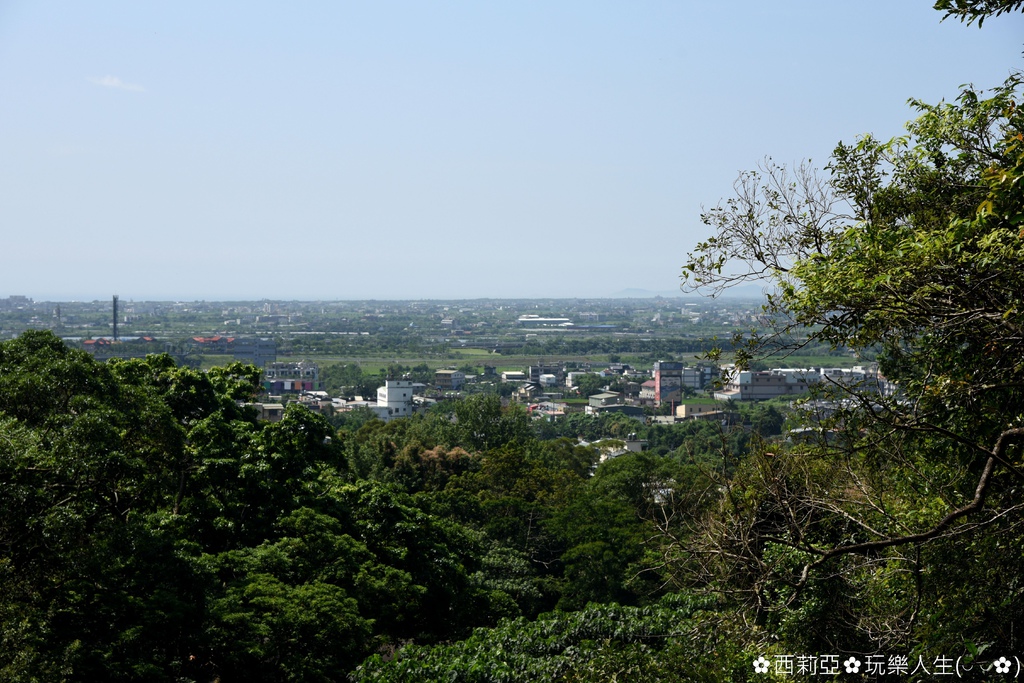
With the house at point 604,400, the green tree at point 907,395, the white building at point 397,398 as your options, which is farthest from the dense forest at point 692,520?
the house at point 604,400

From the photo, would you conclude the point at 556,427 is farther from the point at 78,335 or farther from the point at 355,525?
the point at 78,335

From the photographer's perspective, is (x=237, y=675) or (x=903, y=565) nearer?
(x=903, y=565)

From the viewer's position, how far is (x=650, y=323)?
154 m

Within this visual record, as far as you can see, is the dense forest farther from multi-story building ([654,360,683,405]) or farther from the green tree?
multi-story building ([654,360,683,405])

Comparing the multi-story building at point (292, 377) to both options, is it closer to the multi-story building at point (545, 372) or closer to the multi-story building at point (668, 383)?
the multi-story building at point (545, 372)

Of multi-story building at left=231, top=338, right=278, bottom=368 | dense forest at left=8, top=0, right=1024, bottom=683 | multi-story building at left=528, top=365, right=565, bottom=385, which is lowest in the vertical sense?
multi-story building at left=528, top=365, right=565, bottom=385

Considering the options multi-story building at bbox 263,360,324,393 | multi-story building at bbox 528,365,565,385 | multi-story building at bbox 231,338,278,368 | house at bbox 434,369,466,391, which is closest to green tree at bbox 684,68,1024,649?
multi-story building at bbox 263,360,324,393

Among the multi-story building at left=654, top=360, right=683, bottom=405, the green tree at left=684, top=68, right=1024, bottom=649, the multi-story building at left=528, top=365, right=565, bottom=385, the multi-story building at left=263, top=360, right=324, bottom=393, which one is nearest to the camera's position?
the green tree at left=684, top=68, right=1024, bottom=649

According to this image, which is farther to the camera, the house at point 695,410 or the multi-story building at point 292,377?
the multi-story building at point 292,377

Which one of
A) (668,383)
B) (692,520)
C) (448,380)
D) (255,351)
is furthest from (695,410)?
→ (692,520)

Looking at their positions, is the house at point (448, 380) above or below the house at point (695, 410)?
above

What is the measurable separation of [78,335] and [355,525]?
93588mm

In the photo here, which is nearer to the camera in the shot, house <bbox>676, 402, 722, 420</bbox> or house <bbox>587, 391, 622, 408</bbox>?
house <bbox>676, 402, 722, 420</bbox>

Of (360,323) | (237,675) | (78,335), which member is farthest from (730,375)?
(360,323)
